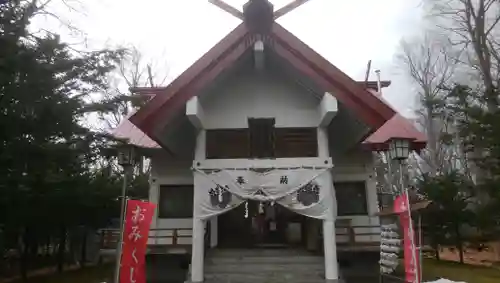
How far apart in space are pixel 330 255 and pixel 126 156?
460 cm

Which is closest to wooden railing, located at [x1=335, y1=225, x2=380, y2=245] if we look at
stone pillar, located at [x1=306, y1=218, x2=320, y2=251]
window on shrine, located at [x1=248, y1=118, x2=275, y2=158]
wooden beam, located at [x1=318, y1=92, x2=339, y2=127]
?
stone pillar, located at [x1=306, y1=218, x2=320, y2=251]

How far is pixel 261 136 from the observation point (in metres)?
9.09

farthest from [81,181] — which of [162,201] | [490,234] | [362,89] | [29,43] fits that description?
[490,234]

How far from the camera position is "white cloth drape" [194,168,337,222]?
816 cm

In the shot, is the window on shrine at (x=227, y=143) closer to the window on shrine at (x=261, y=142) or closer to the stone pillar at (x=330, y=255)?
the window on shrine at (x=261, y=142)

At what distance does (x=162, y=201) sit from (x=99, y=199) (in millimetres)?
3422

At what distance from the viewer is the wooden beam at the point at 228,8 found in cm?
830

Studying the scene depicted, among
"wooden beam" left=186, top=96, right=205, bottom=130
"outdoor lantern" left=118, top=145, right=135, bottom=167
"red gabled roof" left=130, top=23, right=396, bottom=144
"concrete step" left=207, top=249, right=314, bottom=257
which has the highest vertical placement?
"red gabled roof" left=130, top=23, right=396, bottom=144

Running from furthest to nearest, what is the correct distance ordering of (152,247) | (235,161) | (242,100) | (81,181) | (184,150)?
(81,181)
(184,150)
(152,247)
(242,100)
(235,161)

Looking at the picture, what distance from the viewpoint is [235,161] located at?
849cm

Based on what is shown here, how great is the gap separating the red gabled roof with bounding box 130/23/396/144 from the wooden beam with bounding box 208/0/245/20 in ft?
0.95

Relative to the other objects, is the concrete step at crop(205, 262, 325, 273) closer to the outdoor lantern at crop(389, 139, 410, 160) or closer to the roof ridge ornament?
the outdoor lantern at crop(389, 139, 410, 160)

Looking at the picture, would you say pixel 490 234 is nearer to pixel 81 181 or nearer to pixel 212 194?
pixel 212 194

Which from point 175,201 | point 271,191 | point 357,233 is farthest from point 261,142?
point 357,233
